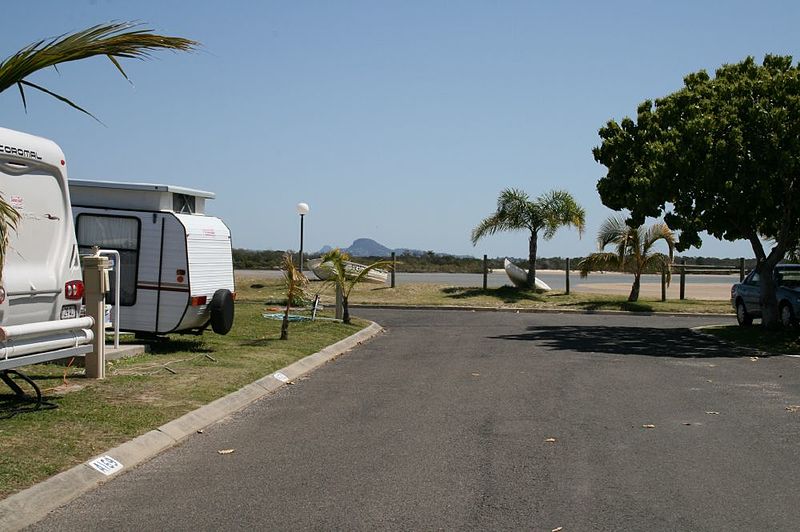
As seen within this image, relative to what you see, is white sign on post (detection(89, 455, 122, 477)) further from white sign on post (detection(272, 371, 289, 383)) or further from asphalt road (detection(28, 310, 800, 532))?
white sign on post (detection(272, 371, 289, 383))

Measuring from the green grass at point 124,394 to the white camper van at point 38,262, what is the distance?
660 millimetres

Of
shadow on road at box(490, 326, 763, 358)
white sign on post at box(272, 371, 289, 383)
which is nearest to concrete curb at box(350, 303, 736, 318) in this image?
shadow on road at box(490, 326, 763, 358)

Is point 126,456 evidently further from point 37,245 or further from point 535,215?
point 535,215

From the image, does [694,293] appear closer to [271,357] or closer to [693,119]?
[693,119]

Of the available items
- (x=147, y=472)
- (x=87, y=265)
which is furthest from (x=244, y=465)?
(x=87, y=265)

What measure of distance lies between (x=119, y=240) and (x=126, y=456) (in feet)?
24.6

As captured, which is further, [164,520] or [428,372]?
[428,372]

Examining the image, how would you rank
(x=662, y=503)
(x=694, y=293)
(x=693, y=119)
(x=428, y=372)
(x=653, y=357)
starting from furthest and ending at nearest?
(x=694, y=293)
(x=693, y=119)
(x=653, y=357)
(x=428, y=372)
(x=662, y=503)

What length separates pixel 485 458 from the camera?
782 cm

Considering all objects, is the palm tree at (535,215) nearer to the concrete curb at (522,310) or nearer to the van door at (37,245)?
the concrete curb at (522,310)

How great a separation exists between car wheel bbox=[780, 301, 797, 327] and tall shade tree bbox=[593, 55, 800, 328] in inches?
9.4

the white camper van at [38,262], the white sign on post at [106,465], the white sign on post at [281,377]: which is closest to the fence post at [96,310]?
the white camper van at [38,262]

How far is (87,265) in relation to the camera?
37.2 feet

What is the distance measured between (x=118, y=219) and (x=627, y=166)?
13.8 metres
